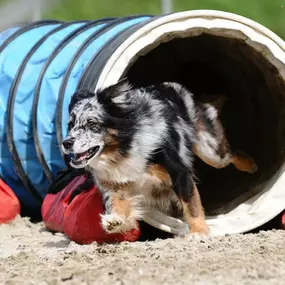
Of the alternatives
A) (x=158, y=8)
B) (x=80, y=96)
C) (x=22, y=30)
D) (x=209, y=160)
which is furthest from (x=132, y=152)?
(x=158, y=8)

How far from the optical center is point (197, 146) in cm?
509

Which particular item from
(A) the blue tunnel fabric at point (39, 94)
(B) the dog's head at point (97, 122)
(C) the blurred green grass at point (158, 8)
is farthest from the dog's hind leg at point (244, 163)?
(C) the blurred green grass at point (158, 8)

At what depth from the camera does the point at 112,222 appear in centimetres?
435

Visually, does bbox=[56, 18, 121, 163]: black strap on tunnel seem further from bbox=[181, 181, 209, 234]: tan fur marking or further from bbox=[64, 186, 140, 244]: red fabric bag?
bbox=[181, 181, 209, 234]: tan fur marking

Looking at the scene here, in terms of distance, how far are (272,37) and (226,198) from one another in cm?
129

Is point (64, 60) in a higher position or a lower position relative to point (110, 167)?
higher

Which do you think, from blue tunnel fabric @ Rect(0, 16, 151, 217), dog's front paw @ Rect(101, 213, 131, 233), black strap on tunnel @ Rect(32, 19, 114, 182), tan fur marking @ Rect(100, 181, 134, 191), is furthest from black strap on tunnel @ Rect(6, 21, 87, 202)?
dog's front paw @ Rect(101, 213, 131, 233)

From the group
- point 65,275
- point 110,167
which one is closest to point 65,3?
point 110,167

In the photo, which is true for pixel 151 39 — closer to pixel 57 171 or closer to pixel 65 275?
pixel 57 171

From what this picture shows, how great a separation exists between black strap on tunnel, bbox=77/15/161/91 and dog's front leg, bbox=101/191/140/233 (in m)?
0.73

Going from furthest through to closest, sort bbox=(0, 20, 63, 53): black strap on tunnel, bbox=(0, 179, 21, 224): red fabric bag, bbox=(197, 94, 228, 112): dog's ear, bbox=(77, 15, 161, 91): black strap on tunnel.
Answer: bbox=(0, 20, 63, 53): black strap on tunnel
bbox=(0, 179, 21, 224): red fabric bag
bbox=(197, 94, 228, 112): dog's ear
bbox=(77, 15, 161, 91): black strap on tunnel

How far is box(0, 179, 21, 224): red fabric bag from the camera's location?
229 inches

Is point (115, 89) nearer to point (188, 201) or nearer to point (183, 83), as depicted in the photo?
point (188, 201)

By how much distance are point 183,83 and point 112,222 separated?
5.95 feet
